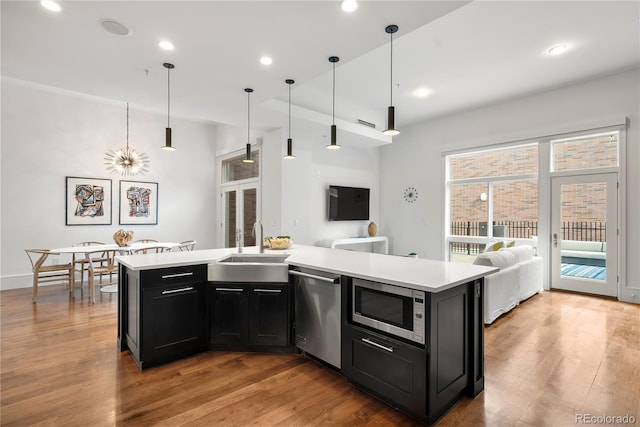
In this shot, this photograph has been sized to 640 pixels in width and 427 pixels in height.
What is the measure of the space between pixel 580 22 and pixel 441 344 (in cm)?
383

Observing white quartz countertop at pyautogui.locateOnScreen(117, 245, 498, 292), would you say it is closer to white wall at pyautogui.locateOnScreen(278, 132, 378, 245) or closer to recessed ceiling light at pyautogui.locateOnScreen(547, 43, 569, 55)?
white wall at pyautogui.locateOnScreen(278, 132, 378, 245)

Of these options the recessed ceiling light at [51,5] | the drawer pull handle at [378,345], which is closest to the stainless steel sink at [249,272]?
the drawer pull handle at [378,345]

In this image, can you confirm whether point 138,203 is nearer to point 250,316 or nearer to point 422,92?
point 250,316

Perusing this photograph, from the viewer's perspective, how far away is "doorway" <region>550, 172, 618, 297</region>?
4.88 metres

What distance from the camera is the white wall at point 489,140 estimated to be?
15.3 feet

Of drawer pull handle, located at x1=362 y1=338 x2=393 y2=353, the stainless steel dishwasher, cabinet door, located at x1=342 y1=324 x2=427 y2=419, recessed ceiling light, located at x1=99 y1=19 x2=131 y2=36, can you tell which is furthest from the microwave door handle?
recessed ceiling light, located at x1=99 y1=19 x2=131 y2=36

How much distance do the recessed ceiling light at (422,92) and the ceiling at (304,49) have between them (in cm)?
11

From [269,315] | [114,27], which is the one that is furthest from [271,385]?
[114,27]

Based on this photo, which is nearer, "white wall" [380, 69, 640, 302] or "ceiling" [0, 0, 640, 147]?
"ceiling" [0, 0, 640, 147]

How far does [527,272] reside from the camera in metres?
4.67

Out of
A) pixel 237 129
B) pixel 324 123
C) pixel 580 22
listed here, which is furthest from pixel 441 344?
pixel 237 129

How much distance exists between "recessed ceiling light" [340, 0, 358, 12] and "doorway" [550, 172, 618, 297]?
4853mm

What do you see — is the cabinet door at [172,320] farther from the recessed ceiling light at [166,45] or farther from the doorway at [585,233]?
the doorway at [585,233]

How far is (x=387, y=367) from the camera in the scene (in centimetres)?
211
